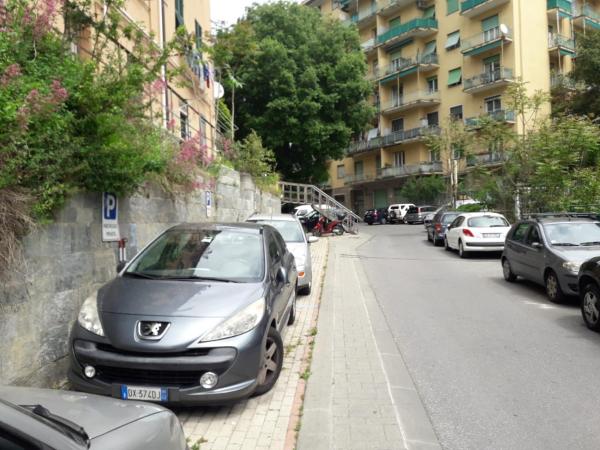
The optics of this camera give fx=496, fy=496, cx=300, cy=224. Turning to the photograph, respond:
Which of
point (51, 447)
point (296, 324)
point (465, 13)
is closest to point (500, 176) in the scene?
point (296, 324)

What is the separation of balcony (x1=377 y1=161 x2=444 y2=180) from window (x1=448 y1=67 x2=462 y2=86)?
7.15 m

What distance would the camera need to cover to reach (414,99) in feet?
153

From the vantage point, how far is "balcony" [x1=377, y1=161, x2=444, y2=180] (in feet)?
150

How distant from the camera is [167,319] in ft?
13.4

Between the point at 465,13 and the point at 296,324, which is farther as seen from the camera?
the point at 465,13

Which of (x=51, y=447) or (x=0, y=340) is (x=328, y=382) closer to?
(x=0, y=340)

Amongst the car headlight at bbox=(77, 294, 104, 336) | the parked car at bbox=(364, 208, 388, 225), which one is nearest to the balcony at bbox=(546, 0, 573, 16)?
the parked car at bbox=(364, 208, 388, 225)

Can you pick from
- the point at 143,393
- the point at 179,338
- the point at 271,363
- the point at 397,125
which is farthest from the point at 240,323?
the point at 397,125

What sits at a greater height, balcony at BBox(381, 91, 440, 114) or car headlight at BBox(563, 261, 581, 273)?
balcony at BBox(381, 91, 440, 114)

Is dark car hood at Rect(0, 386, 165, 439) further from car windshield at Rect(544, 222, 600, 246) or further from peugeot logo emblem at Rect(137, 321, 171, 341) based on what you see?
car windshield at Rect(544, 222, 600, 246)

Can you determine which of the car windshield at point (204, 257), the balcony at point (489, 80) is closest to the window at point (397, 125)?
the balcony at point (489, 80)

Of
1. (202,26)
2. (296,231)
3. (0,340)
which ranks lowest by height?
(0,340)

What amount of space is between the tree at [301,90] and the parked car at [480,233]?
17.7m

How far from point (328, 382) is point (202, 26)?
17699 mm
